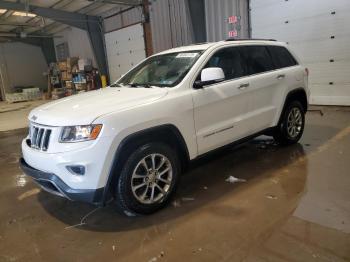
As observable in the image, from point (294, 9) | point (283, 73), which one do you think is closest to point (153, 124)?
point (283, 73)

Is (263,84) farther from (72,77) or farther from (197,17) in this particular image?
(72,77)

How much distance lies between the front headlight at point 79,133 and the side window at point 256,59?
86.9 inches

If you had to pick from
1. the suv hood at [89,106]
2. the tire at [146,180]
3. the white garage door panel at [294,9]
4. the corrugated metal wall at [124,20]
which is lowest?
the tire at [146,180]

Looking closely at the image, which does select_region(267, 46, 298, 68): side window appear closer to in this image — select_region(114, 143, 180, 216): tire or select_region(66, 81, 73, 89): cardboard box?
select_region(114, 143, 180, 216): tire

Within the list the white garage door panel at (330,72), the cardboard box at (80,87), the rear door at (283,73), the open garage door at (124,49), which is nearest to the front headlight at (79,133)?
the rear door at (283,73)

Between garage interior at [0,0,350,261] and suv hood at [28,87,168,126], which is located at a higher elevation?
suv hood at [28,87,168,126]

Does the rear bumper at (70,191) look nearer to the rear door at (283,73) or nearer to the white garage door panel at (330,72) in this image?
the rear door at (283,73)

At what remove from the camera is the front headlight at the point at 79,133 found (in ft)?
8.30

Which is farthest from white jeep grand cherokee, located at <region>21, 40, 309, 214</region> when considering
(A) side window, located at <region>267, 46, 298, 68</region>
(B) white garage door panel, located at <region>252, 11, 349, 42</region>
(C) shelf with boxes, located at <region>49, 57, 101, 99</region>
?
(C) shelf with boxes, located at <region>49, 57, 101, 99</region>

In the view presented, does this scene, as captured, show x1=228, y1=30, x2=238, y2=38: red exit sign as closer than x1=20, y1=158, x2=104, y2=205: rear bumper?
No

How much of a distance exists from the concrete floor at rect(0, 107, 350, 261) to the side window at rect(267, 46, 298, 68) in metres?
1.35

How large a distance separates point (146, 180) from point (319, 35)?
22.1 feet

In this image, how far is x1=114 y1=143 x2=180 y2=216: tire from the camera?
8.93 ft

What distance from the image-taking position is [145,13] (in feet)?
37.2
